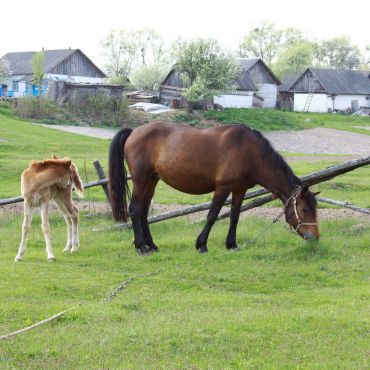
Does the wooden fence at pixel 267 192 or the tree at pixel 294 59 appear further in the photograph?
the tree at pixel 294 59

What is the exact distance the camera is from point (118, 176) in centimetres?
1288

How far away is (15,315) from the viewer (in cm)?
769

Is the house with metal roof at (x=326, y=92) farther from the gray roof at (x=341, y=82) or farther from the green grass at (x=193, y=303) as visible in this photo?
the green grass at (x=193, y=303)

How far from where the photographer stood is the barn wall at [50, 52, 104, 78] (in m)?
75.5

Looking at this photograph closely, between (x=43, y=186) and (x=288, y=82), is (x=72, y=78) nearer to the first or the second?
(x=288, y=82)

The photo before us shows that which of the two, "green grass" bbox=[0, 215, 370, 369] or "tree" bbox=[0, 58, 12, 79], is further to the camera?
"tree" bbox=[0, 58, 12, 79]

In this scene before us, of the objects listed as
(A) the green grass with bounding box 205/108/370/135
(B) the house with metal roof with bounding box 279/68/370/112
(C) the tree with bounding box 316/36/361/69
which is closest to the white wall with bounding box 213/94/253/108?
(A) the green grass with bounding box 205/108/370/135

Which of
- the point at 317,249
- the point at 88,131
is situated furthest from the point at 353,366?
the point at 88,131

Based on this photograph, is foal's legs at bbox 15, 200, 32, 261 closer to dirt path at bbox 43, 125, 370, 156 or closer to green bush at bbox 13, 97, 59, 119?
dirt path at bbox 43, 125, 370, 156

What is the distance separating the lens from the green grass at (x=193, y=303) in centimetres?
647

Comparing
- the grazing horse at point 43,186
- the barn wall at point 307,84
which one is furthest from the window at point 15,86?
the grazing horse at point 43,186

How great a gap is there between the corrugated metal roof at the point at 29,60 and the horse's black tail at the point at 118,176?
62720mm

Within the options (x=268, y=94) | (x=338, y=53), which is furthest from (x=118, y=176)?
(x=338, y=53)

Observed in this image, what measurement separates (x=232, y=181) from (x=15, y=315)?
17.2ft
